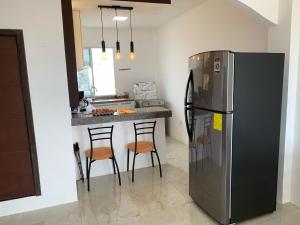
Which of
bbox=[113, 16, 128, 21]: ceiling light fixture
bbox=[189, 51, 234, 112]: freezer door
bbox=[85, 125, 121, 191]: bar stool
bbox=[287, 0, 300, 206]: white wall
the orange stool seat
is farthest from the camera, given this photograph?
bbox=[113, 16, 128, 21]: ceiling light fixture

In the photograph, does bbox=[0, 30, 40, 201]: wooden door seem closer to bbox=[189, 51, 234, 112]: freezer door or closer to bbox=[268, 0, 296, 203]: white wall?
bbox=[189, 51, 234, 112]: freezer door

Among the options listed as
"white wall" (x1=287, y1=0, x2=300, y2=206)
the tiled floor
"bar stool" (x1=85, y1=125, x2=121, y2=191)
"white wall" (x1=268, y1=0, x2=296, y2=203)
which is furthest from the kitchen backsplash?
"white wall" (x1=287, y1=0, x2=300, y2=206)

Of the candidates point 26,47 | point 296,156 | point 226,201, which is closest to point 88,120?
point 26,47

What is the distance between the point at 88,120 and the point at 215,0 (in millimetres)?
2752

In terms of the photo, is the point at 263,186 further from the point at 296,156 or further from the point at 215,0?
the point at 215,0

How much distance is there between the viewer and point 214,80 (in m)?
2.26

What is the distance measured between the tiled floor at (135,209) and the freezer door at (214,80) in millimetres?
1217

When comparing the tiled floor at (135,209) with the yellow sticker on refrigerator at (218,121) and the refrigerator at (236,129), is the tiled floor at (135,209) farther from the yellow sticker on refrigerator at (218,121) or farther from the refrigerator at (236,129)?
the yellow sticker on refrigerator at (218,121)

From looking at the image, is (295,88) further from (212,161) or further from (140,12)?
(140,12)

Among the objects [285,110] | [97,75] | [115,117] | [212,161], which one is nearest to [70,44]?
[115,117]

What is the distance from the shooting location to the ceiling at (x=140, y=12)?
3.83 meters

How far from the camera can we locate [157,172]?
385 cm

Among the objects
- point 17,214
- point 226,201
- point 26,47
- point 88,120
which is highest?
point 26,47

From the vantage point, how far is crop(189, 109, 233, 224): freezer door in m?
2.26
